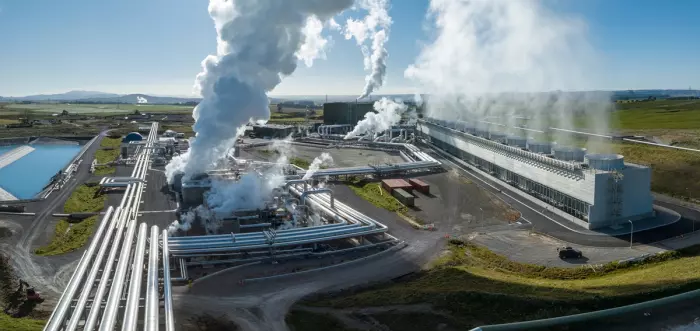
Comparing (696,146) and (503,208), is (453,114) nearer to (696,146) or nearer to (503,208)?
(696,146)

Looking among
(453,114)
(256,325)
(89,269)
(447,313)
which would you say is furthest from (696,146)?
(89,269)

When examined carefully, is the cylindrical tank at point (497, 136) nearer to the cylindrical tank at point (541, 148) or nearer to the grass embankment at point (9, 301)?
the cylindrical tank at point (541, 148)

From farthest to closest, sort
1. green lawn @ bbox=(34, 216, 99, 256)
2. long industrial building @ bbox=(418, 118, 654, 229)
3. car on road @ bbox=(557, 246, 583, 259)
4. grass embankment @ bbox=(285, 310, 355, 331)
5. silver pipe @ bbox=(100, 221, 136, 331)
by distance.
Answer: long industrial building @ bbox=(418, 118, 654, 229) < green lawn @ bbox=(34, 216, 99, 256) < car on road @ bbox=(557, 246, 583, 259) < grass embankment @ bbox=(285, 310, 355, 331) < silver pipe @ bbox=(100, 221, 136, 331)

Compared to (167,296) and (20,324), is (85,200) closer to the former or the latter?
(20,324)

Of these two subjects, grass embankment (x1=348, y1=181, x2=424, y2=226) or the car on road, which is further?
grass embankment (x1=348, y1=181, x2=424, y2=226)

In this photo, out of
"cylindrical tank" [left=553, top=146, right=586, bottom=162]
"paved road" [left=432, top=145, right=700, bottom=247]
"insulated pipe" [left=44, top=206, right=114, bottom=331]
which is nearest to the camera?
"insulated pipe" [left=44, top=206, right=114, bottom=331]

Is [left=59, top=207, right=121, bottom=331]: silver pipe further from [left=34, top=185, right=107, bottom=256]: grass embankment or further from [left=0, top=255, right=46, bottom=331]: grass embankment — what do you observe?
[left=34, top=185, right=107, bottom=256]: grass embankment

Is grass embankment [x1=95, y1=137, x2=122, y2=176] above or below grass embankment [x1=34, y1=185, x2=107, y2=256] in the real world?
above

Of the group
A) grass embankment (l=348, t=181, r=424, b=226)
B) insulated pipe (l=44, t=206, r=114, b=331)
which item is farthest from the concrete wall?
insulated pipe (l=44, t=206, r=114, b=331)

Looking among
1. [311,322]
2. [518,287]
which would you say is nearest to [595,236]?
[518,287]
